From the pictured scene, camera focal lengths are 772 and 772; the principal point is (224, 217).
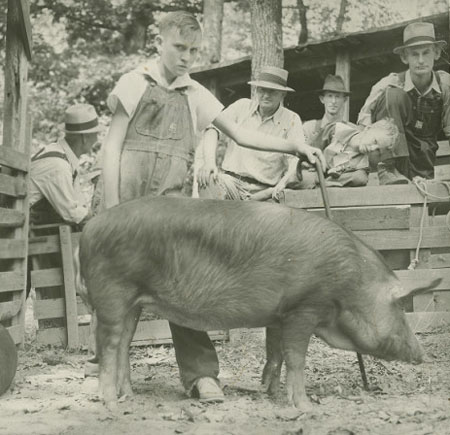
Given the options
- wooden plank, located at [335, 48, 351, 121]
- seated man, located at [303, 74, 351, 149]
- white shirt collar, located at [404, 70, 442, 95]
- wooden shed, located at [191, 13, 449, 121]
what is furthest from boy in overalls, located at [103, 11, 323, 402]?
wooden plank, located at [335, 48, 351, 121]

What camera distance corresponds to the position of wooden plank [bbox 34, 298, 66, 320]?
726cm

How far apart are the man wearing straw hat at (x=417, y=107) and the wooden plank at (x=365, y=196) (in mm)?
358

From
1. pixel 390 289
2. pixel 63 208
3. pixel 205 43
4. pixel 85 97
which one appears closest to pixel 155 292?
pixel 390 289

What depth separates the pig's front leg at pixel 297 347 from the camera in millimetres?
4426

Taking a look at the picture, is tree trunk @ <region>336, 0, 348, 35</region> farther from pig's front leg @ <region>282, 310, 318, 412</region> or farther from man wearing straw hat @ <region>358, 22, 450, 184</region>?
pig's front leg @ <region>282, 310, 318, 412</region>

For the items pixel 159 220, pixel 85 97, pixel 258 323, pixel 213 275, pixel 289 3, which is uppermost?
pixel 289 3

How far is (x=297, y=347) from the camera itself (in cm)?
446

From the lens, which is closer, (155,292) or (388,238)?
(155,292)

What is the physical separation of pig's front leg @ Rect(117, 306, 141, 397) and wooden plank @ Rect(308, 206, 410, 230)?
9.35ft

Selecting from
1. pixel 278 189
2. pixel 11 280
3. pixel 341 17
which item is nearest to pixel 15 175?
pixel 11 280

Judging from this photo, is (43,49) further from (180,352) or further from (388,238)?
(180,352)

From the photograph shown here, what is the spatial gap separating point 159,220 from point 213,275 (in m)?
0.44

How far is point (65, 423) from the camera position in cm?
413

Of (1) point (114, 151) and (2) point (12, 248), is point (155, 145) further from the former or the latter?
(2) point (12, 248)
